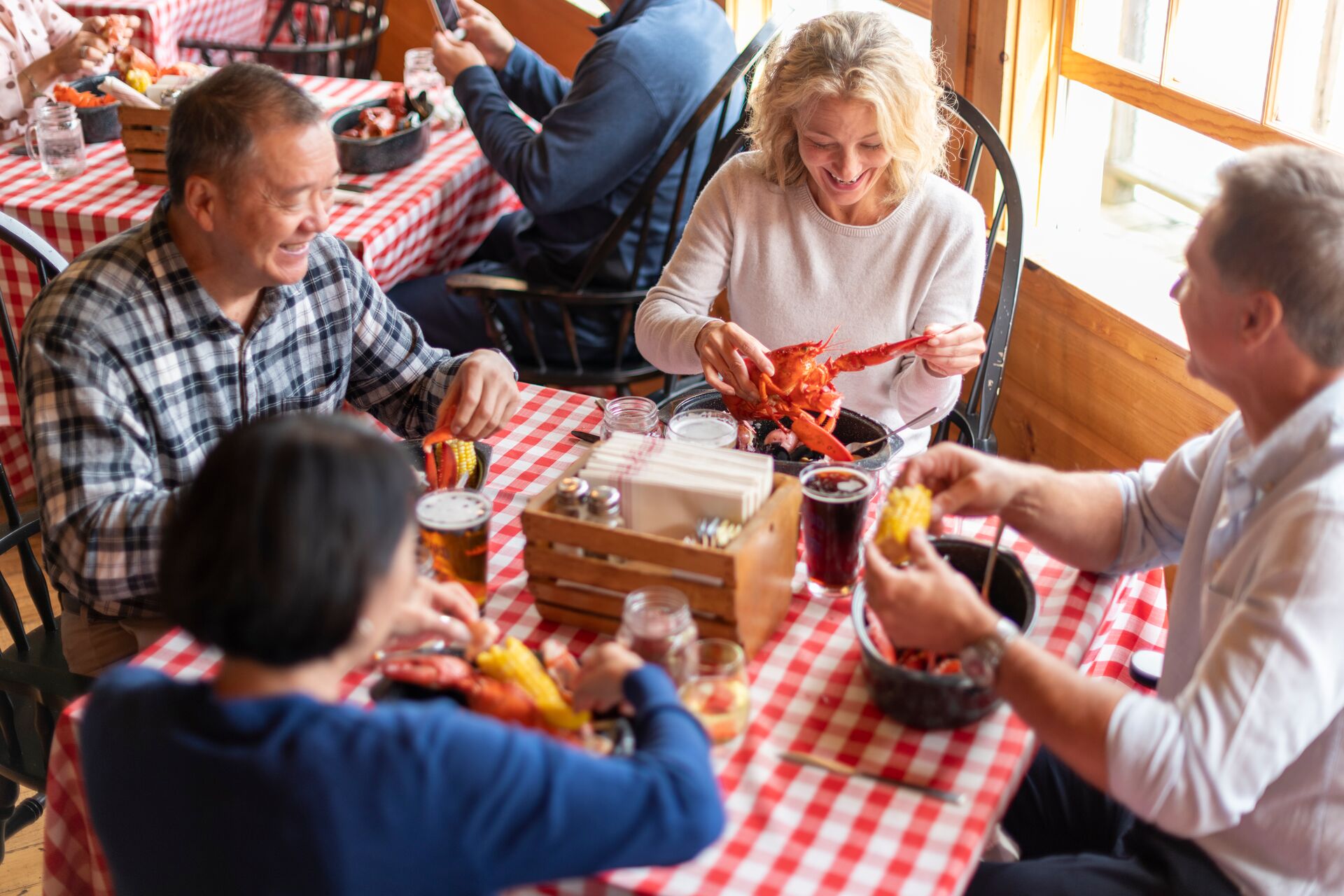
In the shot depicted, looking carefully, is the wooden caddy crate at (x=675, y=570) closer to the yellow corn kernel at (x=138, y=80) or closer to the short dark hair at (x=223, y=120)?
the short dark hair at (x=223, y=120)

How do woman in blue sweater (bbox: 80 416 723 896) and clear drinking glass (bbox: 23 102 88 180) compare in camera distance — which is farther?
clear drinking glass (bbox: 23 102 88 180)

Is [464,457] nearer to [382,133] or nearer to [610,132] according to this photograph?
[610,132]

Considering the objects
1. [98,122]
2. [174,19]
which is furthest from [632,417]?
[174,19]

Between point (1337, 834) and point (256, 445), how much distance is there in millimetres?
1216

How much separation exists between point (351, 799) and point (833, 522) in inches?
30.8

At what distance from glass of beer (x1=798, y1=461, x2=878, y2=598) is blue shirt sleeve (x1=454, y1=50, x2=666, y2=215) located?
1595 mm

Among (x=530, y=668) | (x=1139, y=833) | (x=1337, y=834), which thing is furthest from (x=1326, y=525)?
(x=530, y=668)

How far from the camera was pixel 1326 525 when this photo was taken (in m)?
1.30

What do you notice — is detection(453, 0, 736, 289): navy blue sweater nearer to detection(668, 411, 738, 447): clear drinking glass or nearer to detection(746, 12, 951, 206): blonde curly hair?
detection(746, 12, 951, 206): blonde curly hair

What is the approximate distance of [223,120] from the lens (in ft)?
6.02

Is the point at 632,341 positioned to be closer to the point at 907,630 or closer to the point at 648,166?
the point at 648,166

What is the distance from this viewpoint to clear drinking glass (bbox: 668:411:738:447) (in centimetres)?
193

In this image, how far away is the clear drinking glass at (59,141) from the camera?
322 centimetres

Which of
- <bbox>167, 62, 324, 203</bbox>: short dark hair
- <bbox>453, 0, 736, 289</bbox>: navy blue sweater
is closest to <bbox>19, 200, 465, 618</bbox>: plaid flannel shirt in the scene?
<bbox>167, 62, 324, 203</bbox>: short dark hair
